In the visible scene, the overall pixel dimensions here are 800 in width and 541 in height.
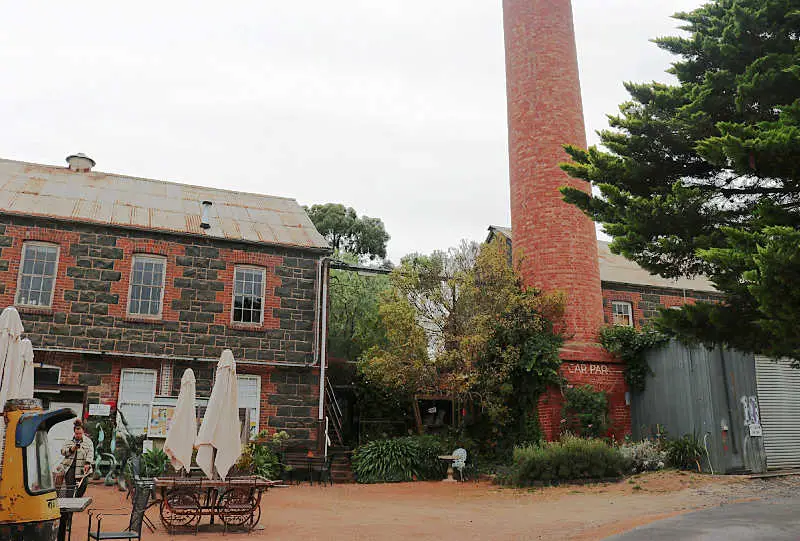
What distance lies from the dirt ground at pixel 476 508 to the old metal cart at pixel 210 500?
0.79 feet

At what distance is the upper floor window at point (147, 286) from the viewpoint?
687 inches

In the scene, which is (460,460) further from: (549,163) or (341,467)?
(549,163)

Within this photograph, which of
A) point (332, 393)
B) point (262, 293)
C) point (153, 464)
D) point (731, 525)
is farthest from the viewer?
point (332, 393)

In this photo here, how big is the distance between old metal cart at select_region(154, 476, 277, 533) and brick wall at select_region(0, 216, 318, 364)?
26.5 ft

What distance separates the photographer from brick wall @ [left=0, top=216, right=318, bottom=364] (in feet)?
54.7

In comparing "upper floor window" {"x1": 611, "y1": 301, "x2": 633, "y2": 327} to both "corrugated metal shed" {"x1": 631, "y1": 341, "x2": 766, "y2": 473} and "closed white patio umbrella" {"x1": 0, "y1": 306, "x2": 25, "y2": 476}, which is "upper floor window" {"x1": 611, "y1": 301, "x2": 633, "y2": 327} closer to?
"corrugated metal shed" {"x1": 631, "y1": 341, "x2": 766, "y2": 473}

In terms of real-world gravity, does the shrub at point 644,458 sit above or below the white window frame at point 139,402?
below

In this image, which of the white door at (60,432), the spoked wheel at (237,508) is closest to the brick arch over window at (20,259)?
the white door at (60,432)

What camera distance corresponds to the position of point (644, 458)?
47.8ft

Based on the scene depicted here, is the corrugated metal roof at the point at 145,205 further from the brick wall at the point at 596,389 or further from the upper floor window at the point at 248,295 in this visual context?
the brick wall at the point at 596,389

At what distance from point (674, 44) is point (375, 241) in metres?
29.6

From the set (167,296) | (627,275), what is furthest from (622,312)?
(167,296)

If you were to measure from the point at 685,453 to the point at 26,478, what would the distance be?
13.0m

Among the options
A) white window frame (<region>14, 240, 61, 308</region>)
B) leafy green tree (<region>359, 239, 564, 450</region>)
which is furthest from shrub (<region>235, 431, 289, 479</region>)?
white window frame (<region>14, 240, 61, 308</region>)
